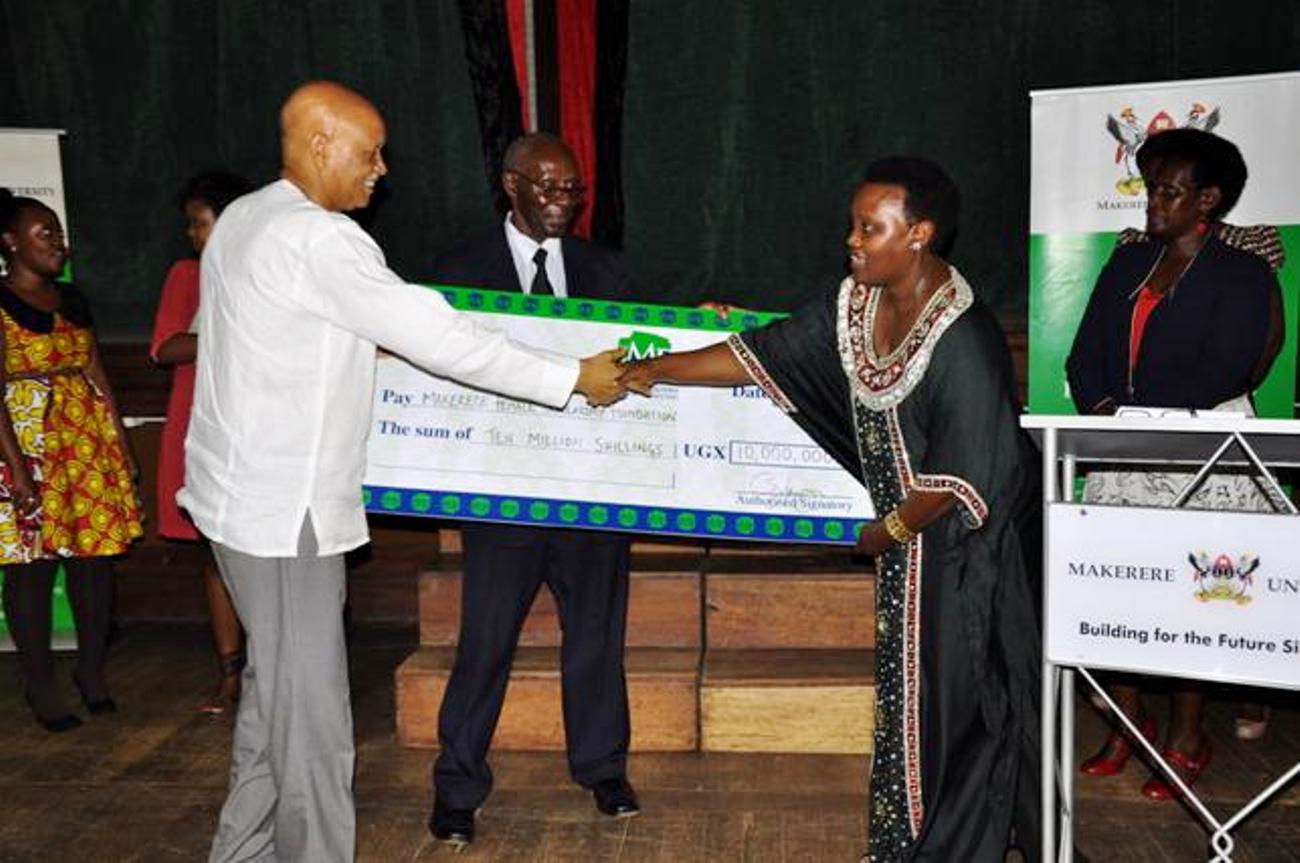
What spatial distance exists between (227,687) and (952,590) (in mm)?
2608

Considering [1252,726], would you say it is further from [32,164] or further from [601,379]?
[32,164]

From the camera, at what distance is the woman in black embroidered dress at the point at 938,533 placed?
2.66 metres

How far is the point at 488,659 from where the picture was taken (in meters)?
3.35

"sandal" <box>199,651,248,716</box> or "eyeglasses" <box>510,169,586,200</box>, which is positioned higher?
"eyeglasses" <box>510,169,586,200</box>

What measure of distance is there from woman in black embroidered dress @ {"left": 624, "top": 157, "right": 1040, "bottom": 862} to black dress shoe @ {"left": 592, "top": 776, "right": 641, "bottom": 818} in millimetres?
794

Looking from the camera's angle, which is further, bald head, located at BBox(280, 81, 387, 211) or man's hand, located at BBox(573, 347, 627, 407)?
man's hand, located at BBox(573, 347, 627, 407)

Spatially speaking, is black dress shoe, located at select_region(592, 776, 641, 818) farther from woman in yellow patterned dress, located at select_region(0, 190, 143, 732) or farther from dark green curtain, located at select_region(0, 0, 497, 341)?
dark green curtain, located at select_region(0, 0, 497, 341)

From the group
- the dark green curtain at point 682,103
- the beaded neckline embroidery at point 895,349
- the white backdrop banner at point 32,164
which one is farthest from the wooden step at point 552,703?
the white backdrop banner at point 32,164

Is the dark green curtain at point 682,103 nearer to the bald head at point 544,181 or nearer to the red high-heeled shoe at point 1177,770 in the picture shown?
the red high-heeled shoe at point 1177,770

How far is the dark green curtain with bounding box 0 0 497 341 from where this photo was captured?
19.0ft

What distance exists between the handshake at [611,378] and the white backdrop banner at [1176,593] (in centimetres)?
106

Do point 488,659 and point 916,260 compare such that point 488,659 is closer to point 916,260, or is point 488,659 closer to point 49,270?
point 916,260

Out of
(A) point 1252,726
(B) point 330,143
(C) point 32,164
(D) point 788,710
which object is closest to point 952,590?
(D) point 788,710

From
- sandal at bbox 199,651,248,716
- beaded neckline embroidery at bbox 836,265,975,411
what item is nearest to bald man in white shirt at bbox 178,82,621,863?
beaded neckline embroidery at bbox 836,265,975,411
